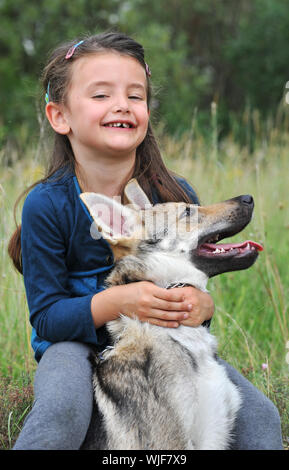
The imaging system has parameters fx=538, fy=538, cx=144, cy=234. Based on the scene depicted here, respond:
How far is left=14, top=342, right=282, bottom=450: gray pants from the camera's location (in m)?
2.17

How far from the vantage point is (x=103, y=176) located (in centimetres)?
296

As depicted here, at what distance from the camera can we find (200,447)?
234 cm

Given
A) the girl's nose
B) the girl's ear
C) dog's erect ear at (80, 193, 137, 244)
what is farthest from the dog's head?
the girl's ear

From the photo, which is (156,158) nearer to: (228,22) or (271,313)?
(271,313)

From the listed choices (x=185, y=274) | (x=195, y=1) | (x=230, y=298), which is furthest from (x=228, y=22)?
(x=185, y=274)

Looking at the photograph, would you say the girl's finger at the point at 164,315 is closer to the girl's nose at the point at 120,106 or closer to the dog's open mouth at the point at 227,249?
the dog's open mouth at the point at 227,249

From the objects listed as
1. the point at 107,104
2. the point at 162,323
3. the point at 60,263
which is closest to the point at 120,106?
the point at 107,104

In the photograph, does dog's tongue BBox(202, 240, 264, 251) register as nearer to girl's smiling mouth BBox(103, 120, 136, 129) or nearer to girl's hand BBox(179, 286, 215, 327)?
girl's hand BBox(179, 286, 215, 327)

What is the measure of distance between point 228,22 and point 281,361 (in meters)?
22.1

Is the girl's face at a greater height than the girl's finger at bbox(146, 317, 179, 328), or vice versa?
the girl's face

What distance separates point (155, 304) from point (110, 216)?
0.49 m

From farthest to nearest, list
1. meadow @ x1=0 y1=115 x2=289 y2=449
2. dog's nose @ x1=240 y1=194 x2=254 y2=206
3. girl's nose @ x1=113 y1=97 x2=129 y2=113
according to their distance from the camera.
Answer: meadow @ x1=0 y1=115 x2=289 y2=449
girl's nose @ x1=113 y1=97 x2=129 y2=113
dog's nose @ x1=240 y1=194 x2=254 y2=206

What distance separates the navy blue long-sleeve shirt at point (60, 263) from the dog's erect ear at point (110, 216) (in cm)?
22

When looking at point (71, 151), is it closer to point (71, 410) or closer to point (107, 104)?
point (107, 104)
